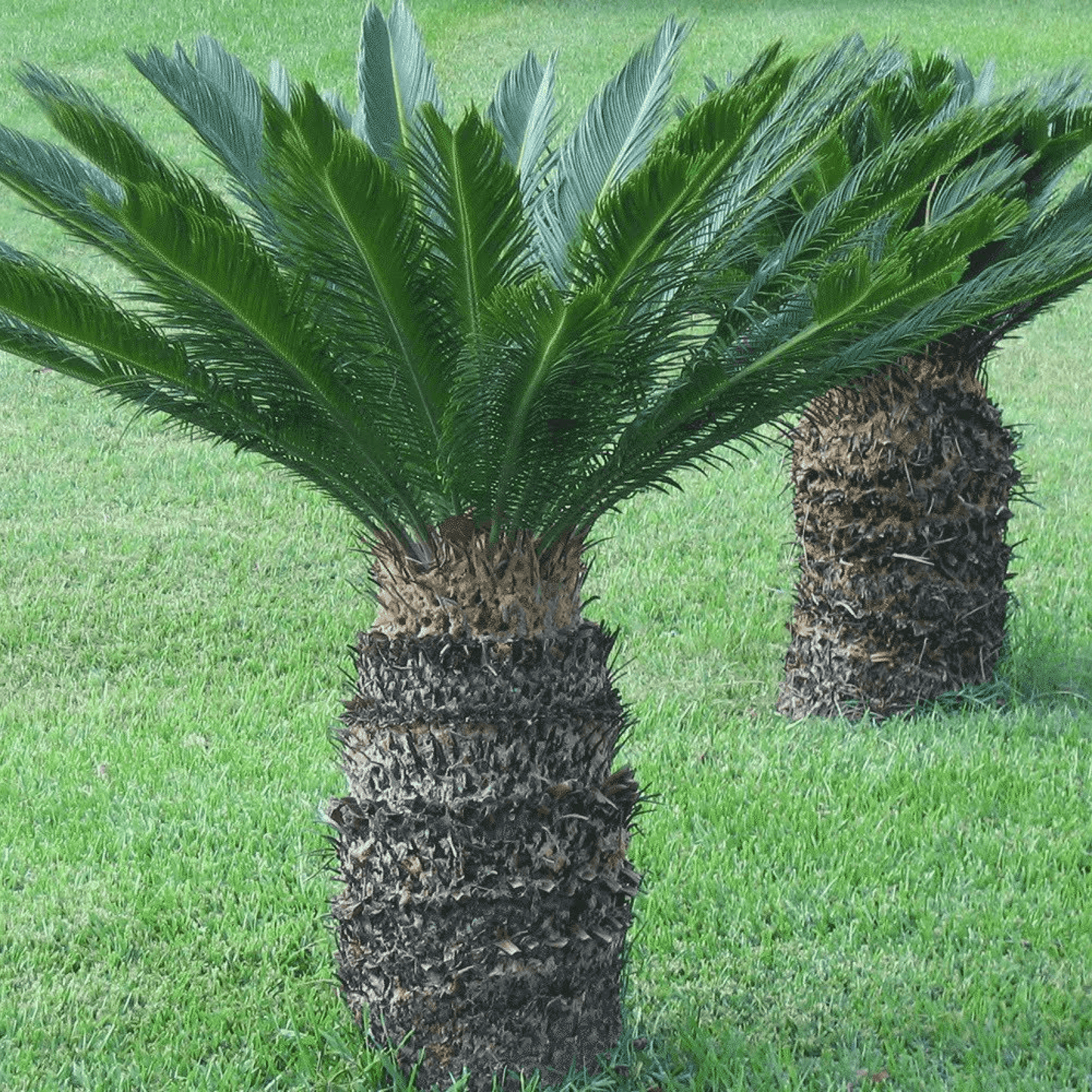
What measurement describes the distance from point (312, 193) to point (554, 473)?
851 millimetres

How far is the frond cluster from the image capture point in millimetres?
2682

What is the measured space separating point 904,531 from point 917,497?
145mm

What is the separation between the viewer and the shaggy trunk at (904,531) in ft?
17.6

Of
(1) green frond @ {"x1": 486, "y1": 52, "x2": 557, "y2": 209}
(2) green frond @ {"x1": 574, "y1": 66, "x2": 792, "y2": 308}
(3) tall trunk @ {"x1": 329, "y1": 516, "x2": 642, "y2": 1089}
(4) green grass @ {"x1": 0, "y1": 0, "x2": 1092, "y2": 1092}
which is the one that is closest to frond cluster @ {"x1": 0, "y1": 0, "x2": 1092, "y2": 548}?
(2) green frond @ {"x1": 574, "y1": 66, "x2": 792, "y2": 308}

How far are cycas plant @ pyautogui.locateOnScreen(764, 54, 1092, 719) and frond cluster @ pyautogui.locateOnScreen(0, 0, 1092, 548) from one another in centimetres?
169

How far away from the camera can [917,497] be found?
5387 mm

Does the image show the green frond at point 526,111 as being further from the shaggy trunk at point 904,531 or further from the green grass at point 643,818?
the shaggy trunk at point 904,531

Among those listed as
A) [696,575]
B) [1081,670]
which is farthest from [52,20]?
[1081,670]

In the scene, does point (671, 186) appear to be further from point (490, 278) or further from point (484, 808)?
point (484, 808)

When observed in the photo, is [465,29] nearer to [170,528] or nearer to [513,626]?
[170,528]

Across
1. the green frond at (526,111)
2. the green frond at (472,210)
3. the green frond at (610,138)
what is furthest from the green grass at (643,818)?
the green frond at (472,210)

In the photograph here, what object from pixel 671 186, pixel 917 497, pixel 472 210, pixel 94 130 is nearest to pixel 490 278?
pixel 472 210

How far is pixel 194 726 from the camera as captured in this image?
570 cm

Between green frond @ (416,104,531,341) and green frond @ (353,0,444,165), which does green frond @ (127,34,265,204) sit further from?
green frond @ (416,104,531,341)
